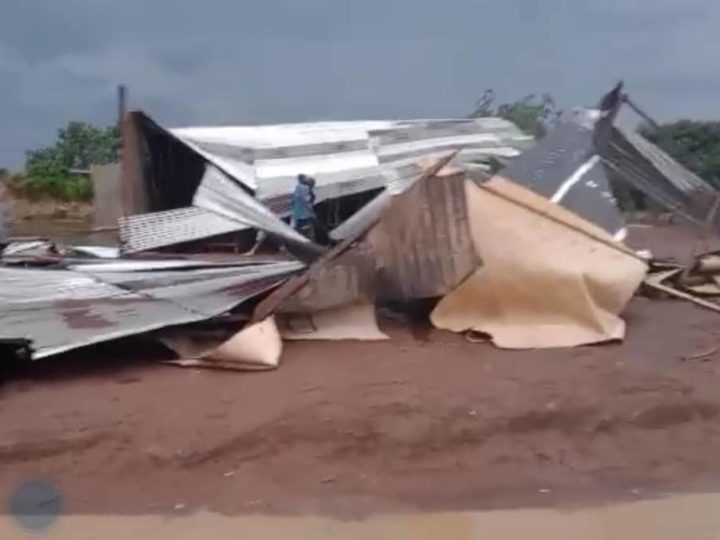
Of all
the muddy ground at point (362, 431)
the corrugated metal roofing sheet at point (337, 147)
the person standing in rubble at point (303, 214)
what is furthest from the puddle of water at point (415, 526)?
the corrugated metal roofing sheet at point (337, 147)

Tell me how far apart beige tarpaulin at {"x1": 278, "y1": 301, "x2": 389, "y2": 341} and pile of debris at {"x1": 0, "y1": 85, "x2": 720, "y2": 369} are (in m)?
0.01

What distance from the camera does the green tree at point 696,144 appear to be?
24.8 meters

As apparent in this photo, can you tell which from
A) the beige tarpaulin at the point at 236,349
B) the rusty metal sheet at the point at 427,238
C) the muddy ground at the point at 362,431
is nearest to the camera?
the muddy ground at the point at 362,431

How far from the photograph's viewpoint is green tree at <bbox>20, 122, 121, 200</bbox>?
25141 mm

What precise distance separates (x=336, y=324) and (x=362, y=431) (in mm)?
2096

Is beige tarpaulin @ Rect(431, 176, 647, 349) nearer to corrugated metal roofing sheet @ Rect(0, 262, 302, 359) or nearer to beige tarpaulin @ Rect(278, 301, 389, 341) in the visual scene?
beige tarpaulin @ Rect(278, 301, 389, 341)

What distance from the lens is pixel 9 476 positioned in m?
8.19

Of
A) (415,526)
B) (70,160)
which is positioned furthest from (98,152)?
(415,526)

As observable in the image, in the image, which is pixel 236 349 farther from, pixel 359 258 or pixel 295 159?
pixel 295 159

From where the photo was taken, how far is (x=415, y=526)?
778 centimetres

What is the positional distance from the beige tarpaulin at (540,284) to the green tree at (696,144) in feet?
44.8

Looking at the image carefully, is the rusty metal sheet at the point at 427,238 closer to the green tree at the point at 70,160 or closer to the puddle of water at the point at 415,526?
the puddle of water at the point at 415,526

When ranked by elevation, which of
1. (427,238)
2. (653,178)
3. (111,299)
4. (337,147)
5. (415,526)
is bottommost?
(415,526)

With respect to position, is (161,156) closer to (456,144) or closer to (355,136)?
(355,136)
